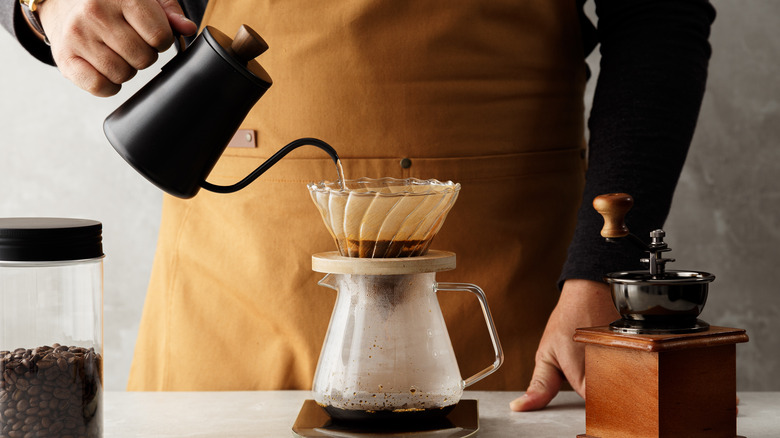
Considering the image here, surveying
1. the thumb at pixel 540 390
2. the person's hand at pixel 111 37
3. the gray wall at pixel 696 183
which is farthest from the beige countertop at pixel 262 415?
the gray wall at pixel 696 183

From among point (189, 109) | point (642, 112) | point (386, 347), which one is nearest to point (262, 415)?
point (386, 347)

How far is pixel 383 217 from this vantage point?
78 cm

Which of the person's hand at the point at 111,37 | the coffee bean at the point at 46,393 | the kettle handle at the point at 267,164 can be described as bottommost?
the coffee bean at the point at 46,393

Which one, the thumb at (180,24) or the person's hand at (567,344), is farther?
the person's hand at (567,344)

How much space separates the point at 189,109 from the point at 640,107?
698mm

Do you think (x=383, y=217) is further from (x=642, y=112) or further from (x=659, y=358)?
(x=642, y=112)

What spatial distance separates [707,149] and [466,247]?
0.93 metres

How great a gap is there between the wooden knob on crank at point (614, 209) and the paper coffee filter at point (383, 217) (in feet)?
0.49

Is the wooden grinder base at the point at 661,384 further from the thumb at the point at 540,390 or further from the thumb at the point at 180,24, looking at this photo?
the thumb at the point at 180,24

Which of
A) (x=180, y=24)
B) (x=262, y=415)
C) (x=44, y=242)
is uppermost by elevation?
(x=180, y=24)

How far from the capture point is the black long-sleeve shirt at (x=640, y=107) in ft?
3.69

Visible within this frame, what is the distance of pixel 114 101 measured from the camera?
2008 millimetres

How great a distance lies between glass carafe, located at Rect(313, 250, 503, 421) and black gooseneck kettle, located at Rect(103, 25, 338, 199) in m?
0.16

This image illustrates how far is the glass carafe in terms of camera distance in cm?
78
